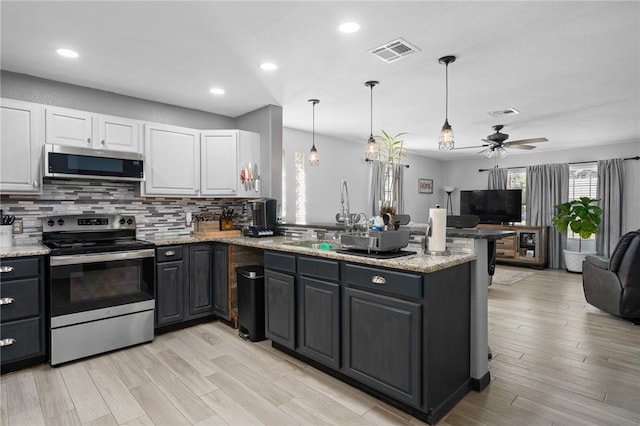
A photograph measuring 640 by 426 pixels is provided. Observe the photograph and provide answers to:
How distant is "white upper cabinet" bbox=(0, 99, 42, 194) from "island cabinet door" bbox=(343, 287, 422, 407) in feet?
9.31

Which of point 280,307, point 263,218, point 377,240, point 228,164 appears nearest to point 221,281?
point 263,218

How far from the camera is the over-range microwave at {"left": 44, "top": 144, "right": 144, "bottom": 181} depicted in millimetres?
3027

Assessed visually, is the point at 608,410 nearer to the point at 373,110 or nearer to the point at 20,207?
the point at 373,110

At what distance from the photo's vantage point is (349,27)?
246 cm

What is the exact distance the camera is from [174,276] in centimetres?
351

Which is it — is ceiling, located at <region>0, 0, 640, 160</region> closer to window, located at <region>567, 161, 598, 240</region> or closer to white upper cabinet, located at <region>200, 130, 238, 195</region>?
white upper cabinet, located at <region>200, 130, 238, 195</region>

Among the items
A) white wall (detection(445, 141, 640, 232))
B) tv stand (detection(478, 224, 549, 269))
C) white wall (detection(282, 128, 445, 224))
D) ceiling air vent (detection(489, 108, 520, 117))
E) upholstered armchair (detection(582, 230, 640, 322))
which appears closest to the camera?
upholstered armchair (detection(582, 230, 640, 322))

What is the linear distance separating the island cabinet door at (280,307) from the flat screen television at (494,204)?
21.6 ft

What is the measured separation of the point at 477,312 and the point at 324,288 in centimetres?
107

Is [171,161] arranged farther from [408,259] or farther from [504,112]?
[504,112]

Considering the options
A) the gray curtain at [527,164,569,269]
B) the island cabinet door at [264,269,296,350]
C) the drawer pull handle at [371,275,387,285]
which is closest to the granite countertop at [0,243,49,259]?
the island cabinet door at [264,269,296,350]

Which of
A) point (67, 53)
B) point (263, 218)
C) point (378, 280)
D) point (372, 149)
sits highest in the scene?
point (67, 53)

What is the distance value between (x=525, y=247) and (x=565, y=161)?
1956 millimetres

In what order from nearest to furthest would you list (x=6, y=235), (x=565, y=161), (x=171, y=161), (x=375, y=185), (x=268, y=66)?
1. (x=6, y=235)
2. (x=268, y=66)
3. (x=171, y=161)
4. (x=375, y=185)
5. (x=565, y=161)
